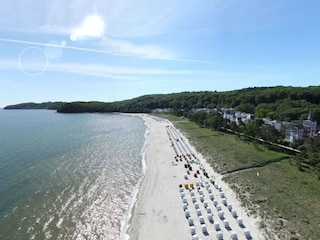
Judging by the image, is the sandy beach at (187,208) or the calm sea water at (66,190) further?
the calm sea water at (66,190)

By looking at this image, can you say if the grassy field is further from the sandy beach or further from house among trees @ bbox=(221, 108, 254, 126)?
house among trees @ bbox=(221, 108, 254, 126)

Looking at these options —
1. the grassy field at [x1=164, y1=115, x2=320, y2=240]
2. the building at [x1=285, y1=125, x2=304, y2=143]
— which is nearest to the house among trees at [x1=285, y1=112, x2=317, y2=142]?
the building at [x1=285, y1=125, x2=304, y2=143]

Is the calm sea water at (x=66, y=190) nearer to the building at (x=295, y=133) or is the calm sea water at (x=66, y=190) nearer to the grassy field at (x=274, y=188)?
the grassy field at (x=274, y=188)

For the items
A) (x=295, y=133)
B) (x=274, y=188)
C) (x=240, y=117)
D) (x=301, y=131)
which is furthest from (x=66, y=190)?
(x=240, y=117)

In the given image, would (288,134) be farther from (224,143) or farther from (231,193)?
(231,193)

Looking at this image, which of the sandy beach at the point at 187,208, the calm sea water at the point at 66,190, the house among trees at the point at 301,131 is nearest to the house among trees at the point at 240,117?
the house among trees at the point at 301,131

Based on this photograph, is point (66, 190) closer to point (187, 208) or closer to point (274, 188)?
point (187, 208)

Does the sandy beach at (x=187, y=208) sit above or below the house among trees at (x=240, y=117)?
below
